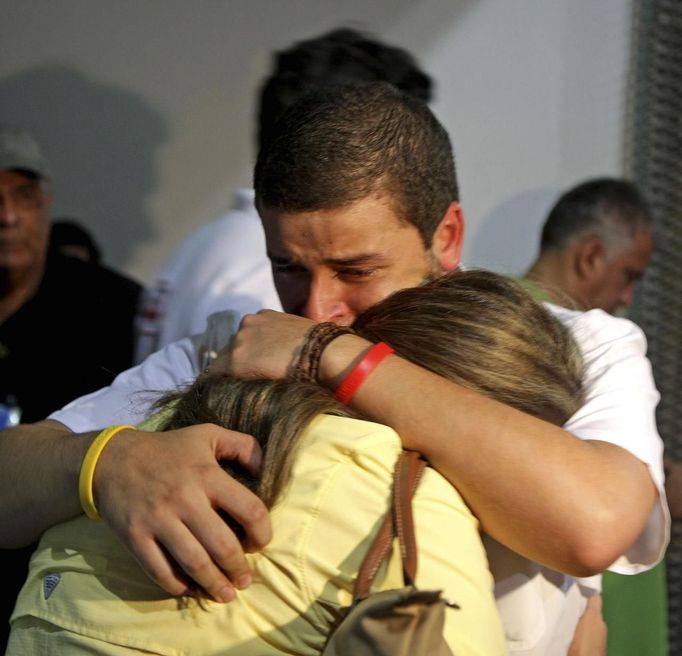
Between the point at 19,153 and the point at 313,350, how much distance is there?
2200 millimetres

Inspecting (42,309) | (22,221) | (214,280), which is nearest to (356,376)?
(214,280)

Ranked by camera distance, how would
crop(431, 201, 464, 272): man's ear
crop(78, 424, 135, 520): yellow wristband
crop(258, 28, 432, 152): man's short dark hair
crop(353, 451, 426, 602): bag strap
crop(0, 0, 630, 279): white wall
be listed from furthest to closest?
crop(0, 0, 630, 279): white wall, crop(258, 28, 432, 152): man's short dark hair, crop(431, 201, 464, 272): man's ear, crop(78, 424, 135, 520): yellow wristband, crop(353, 451, 426, 602): bag strap

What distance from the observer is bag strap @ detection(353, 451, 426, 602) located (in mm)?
1188

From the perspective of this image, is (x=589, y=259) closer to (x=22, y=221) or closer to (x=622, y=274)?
(x=622, y=274)

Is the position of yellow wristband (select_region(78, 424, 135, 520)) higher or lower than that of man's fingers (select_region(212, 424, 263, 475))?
lower

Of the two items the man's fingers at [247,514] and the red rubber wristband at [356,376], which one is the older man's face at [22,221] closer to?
the red rubber wristband at [356,376]

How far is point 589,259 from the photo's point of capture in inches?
146

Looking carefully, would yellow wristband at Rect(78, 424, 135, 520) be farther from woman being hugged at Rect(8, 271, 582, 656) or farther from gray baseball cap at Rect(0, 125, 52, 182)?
gray baseball cap at Rect(0, 125, 52, 182)

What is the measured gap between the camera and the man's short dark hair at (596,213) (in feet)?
12.3

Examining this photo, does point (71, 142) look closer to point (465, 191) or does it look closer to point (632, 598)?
point (465, 191)

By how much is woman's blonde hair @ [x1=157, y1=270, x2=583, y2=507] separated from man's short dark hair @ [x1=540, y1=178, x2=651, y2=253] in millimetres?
2127

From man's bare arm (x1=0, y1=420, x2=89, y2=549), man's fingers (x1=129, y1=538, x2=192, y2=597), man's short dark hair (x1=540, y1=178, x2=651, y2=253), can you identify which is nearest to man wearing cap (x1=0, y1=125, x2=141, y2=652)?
man's bare arm (x1=0, y1=420, x2=89, y2=549)

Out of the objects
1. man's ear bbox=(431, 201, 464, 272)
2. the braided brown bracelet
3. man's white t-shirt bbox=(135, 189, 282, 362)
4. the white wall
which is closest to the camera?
the braided brown bracelet

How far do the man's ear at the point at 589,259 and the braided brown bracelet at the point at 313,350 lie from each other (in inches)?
89.0
